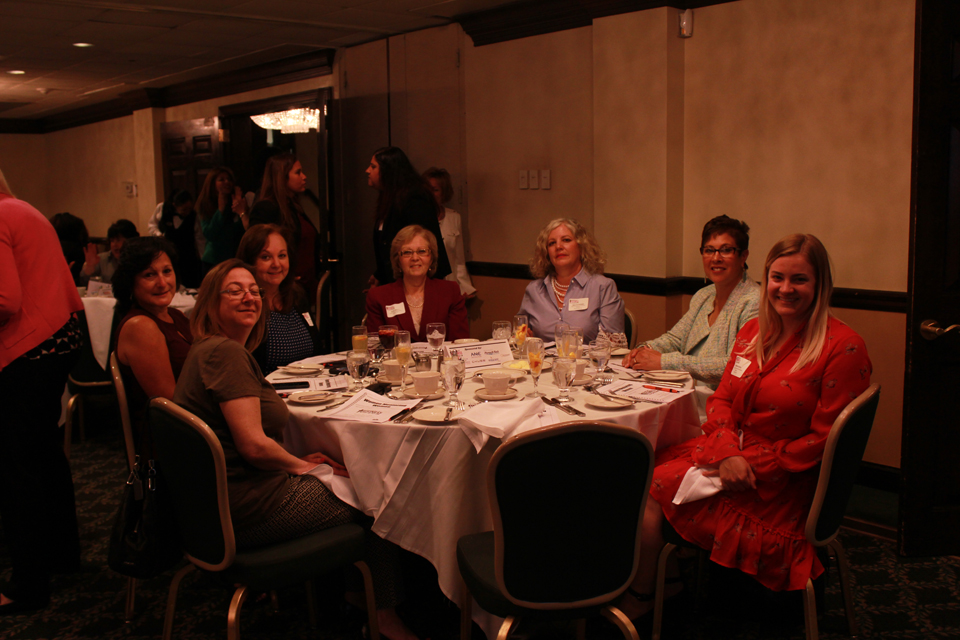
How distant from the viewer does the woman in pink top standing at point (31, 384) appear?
8.85 ft

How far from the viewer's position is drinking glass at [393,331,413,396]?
2734 mm

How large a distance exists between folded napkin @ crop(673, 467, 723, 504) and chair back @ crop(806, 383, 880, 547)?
10.5 inches

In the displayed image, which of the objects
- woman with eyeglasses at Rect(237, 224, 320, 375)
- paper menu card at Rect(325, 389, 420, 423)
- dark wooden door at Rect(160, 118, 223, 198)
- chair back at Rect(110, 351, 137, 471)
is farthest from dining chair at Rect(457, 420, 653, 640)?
dark wooden door at Rect(160, 118, 223, 198)

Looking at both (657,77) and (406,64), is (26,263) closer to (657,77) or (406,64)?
(657,77)

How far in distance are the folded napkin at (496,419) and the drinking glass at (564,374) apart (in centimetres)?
15

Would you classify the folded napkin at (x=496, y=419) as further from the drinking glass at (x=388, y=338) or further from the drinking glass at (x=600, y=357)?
the drinking glass at (x=388, y=338)

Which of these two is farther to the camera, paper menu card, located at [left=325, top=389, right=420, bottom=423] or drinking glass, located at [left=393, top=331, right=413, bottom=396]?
drinking glass, located at [left=393, top=331, right=413, bottom=396]

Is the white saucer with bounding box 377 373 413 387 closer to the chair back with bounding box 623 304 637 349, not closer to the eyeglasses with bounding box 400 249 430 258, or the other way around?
the eyeglasses with bounding box 400 249 430 258

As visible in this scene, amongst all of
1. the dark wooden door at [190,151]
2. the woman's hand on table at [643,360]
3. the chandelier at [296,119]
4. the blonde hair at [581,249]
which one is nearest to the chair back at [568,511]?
the woman's hand on table at [643,360]

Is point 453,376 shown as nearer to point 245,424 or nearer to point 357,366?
point 357,366

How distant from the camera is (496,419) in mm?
2301

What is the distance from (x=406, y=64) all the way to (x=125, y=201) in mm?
6301

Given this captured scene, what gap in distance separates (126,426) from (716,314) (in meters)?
2.33

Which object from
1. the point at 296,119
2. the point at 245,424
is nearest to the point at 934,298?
the point at 245,424
